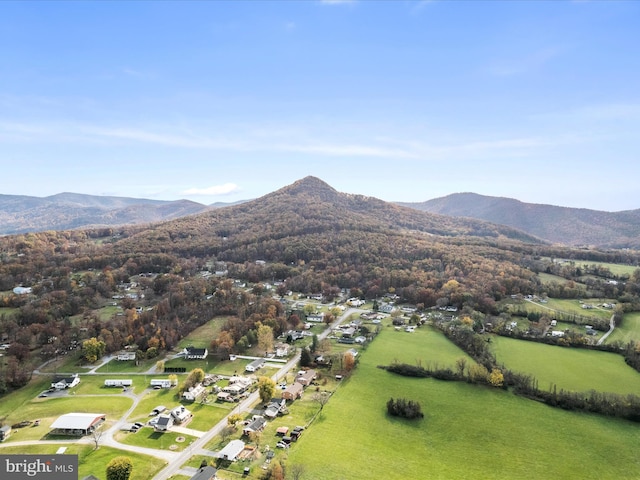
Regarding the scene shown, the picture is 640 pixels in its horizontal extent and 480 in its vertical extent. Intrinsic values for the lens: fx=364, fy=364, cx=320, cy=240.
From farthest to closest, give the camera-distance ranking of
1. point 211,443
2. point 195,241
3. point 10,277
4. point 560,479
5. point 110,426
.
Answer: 1. point 195,241
2. point 10,277
3. point 110,426
4. point 211,443
5. point 560,479

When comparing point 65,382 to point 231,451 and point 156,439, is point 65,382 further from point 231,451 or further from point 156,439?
point 231,451

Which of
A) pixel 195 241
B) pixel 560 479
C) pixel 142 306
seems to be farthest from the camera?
pixel 195 241

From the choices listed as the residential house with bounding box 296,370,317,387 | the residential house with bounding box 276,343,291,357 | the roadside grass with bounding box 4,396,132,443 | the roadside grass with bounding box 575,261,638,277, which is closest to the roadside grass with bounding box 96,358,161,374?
the roadside grass with bounding box 4,396,132,443

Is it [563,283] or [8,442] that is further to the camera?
[563,283]

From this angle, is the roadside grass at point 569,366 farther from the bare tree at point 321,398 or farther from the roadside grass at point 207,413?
the roadside grass at point 207,413

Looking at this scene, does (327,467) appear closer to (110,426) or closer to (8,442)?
(110,426)

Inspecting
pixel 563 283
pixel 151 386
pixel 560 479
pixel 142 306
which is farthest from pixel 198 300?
pixel 563 283

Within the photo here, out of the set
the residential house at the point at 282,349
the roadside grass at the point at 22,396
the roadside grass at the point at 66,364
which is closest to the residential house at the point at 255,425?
the residential house at the point at 282,349

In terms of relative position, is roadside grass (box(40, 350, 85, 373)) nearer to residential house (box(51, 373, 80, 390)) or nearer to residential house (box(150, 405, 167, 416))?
residential house (box(51, 373, 80, 390))

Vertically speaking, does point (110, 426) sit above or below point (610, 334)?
below
